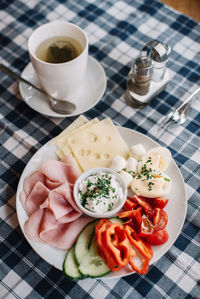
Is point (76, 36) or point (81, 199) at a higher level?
point (76, 36)

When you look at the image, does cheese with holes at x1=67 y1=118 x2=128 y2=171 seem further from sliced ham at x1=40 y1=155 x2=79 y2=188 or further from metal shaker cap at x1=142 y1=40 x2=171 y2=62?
metal shaker cap at x1=142 y1=40 x2=171 y2=62

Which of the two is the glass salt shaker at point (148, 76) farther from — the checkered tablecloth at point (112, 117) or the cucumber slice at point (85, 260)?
the cucumber slice at point (85, 260)

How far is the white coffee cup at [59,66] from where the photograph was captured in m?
1.31

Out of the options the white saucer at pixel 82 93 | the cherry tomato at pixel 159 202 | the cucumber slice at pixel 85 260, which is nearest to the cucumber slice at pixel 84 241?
the cucumber slice at pixel 85 260

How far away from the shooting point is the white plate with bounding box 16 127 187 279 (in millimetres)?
1096

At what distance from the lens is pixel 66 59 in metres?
1.39

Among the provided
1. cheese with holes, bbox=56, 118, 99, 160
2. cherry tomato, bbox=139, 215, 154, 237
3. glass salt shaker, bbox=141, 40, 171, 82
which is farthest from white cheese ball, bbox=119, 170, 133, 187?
glass salt shaker, bbox=141, 40, 171, 82

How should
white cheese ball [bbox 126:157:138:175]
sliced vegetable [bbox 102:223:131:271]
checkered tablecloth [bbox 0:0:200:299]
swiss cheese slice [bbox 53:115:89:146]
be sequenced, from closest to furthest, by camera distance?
sliced vegetable [bbox 102:223:131:271]
checkered tablecloth [bbox 0:0:200:299]
white cheese ball [bbox 126:157:138:175]
swiss cheese slice [bbox 53:115:89:146]

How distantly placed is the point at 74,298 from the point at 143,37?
1.32 m

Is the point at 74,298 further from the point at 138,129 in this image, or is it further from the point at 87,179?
the point at 138,129

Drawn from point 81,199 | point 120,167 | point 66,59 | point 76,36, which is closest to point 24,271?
point 81,199

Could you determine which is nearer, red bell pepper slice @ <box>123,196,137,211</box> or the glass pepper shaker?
red bell pepper slice @ <box>123,196,137,211</box>

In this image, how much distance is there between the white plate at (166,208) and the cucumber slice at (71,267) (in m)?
0.02

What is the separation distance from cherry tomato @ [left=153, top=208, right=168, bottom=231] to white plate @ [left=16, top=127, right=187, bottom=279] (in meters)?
0.03
